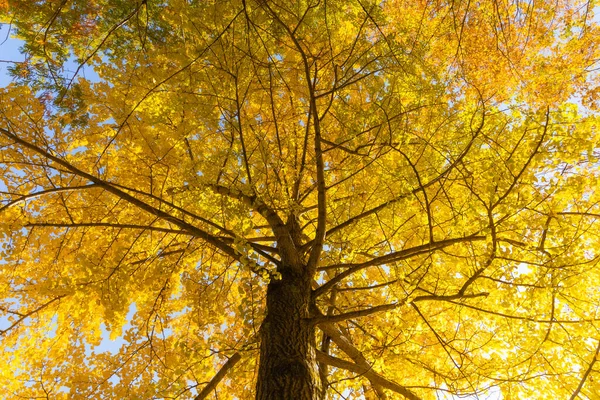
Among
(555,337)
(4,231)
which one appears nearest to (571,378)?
(555,337)

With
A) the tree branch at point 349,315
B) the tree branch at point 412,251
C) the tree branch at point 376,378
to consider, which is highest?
the tree branch at point 412,251

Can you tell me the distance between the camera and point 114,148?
389 centimetres

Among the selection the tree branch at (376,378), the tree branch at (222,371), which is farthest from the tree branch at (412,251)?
the tree branch at (222,371)

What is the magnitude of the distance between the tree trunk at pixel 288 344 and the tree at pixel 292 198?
0.5 inches

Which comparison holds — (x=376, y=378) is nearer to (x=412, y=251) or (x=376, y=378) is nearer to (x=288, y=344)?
(x=288, y=344)

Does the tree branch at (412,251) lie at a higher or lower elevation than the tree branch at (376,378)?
higher

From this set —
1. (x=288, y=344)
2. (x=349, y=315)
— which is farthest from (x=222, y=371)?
(x=349, y=315)

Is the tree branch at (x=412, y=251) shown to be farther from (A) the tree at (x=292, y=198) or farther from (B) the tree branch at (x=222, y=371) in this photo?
(B) the tree branch at (x=222, y=371)

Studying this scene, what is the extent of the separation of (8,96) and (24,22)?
619 millimetres

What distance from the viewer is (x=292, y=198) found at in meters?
3.25

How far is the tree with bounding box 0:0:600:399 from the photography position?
2.33 meters

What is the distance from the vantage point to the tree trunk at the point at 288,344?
2035mm

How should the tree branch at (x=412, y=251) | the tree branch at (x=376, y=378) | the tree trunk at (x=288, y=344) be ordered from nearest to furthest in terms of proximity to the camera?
the tree trunk at (x=288, y=344) → the tree branch at (x=412, y=251) → the tree branch at (x=376, y=378)

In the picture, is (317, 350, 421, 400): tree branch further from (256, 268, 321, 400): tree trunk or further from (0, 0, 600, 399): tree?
(256, 268, 321, 400): tree trunk
